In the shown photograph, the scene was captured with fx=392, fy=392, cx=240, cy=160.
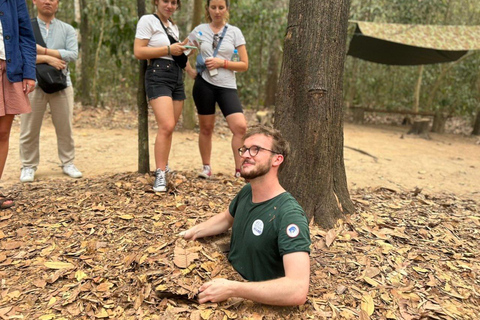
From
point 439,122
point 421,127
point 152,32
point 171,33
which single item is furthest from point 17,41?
point 439,122

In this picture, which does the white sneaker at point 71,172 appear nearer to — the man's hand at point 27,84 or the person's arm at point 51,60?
the person's arm at point 51,60

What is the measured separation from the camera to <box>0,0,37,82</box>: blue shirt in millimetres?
2918

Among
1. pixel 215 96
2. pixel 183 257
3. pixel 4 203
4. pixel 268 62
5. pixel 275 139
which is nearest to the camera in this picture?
pixel 275 139

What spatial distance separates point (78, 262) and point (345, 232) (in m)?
1.88

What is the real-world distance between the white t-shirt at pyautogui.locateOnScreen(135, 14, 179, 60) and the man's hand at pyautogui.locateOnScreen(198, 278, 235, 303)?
2.12m

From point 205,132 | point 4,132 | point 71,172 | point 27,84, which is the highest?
point 27,84

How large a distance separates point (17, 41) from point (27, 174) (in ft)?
5.72

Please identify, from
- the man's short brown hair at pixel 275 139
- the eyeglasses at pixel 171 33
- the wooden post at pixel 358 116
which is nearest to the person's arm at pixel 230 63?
the eyeglasses at pixel 171 33

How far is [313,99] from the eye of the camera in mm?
2844

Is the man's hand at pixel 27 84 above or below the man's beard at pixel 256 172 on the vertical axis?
above

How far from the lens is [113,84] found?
35.8ft

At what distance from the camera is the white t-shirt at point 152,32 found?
10.8ft

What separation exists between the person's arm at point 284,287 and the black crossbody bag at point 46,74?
3024mm

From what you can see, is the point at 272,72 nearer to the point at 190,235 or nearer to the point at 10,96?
the point at 10,96
